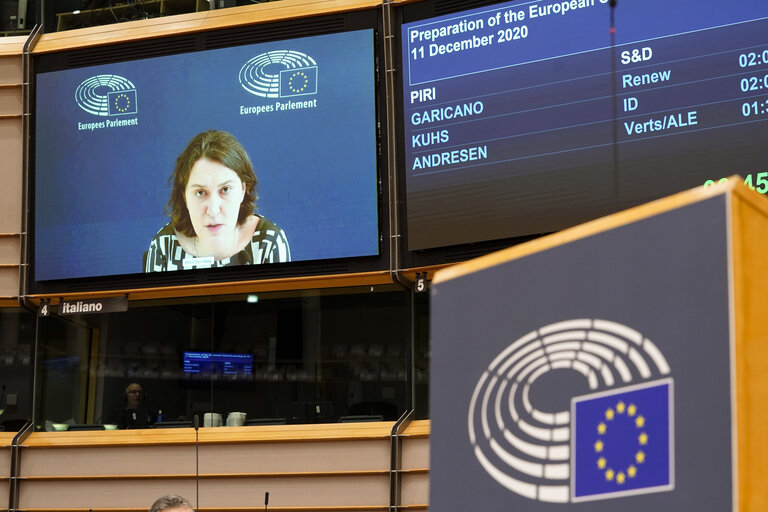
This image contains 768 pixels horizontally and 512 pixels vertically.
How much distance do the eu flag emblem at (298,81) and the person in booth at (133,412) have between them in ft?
10.3

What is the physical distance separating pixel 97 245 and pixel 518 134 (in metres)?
4.20

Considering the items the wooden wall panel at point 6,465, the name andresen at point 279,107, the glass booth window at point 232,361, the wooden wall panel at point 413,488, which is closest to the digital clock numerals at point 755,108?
the glass booth window at point 232,361

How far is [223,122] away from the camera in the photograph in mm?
10172

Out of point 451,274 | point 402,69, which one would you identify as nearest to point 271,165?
point 402,69

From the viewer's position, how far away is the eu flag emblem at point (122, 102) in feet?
34.4

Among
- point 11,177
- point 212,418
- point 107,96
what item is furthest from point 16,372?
point 107,96

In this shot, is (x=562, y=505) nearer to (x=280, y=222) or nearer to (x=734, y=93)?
(x=734, y=93)

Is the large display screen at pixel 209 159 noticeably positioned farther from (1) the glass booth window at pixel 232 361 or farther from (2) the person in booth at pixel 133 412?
(2) the person in booth at pixel 133 412

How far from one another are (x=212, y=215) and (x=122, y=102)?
58.2 inches

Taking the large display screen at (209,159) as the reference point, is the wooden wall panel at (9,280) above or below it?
below

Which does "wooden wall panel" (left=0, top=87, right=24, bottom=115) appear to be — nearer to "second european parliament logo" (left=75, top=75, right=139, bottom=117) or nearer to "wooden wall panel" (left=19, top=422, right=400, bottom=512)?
"second european parliament logo" (left=75, top=75, right=139, bottom=117)

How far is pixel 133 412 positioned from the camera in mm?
10508

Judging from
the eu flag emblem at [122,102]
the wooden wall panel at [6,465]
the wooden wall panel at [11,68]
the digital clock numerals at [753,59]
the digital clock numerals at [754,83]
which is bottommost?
the wooden wall panel at [6,465]

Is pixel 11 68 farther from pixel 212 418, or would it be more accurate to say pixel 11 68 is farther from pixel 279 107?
pixel 212 418
